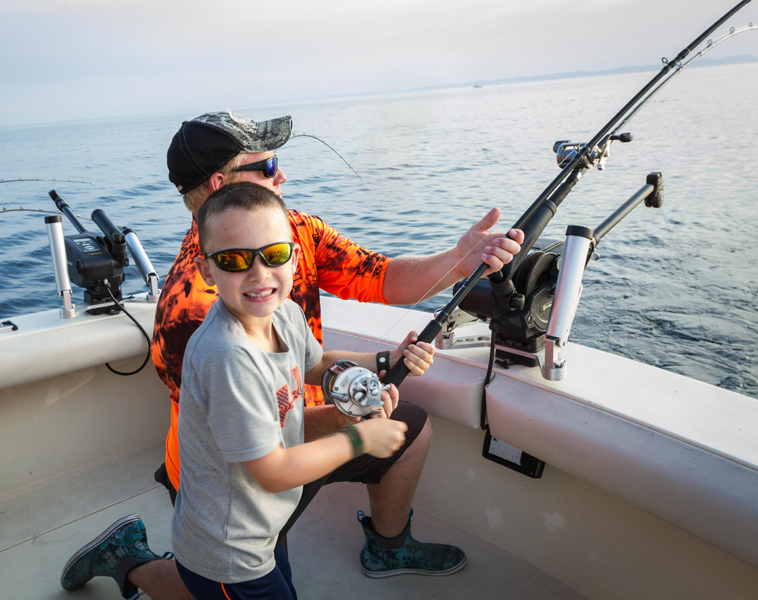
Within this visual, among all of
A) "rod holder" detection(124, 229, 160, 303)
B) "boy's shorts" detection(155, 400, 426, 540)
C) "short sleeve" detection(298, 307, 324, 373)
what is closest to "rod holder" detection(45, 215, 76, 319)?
"rod holder" detection(124, 229, 160, 303)

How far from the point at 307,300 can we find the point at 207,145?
48 cm

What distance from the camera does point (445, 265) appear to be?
156 cm

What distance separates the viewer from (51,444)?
6.98ft

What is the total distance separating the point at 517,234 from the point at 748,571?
916 mm

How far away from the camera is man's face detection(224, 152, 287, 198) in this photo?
57.2 inches

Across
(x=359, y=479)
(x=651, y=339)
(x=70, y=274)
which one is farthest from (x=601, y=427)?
(x=651, y=339)

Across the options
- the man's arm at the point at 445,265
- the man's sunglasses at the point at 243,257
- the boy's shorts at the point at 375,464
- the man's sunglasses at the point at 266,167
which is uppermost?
the man's sunglasses at the point at 266,167

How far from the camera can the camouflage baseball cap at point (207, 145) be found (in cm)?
142

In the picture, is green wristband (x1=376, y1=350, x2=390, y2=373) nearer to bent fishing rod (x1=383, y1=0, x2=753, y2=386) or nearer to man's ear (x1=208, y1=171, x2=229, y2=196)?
bent fishing rod (x1=383, y1=0, x2=753, y2=386)

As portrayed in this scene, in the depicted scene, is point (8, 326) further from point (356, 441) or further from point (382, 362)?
point (356, 441)

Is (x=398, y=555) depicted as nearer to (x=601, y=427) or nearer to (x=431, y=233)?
(x=601, y=427)

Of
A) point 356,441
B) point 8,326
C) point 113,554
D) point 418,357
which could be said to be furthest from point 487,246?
point 8,326

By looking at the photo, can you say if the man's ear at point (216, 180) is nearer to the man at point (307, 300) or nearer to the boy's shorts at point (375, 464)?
the man at point (307, 300)

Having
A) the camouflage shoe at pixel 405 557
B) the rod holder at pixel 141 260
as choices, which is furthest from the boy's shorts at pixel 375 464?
the rod holder at pixel 141 260
